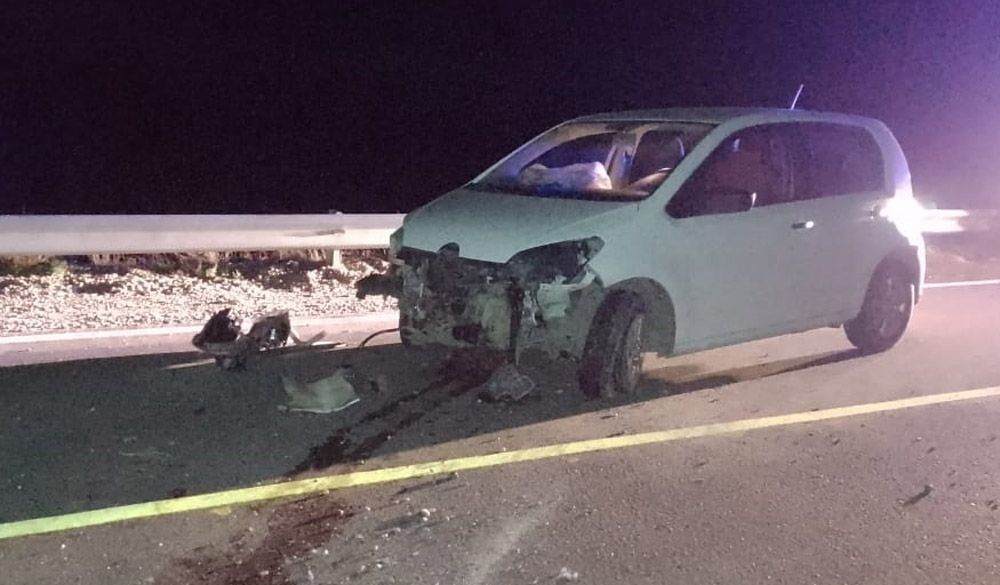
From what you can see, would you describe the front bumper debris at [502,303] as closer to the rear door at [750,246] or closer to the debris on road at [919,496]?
the rear door at [750,246]

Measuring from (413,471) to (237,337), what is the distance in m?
2.21

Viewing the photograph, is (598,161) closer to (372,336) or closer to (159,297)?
(372,336)

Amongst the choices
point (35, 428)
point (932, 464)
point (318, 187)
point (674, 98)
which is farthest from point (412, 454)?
point (674, 98)

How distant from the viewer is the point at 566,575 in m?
4.18

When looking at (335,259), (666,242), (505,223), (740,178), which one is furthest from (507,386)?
(335,259)

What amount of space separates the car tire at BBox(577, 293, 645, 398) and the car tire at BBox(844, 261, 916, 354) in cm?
234

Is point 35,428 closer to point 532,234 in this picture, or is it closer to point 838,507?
point 532,234

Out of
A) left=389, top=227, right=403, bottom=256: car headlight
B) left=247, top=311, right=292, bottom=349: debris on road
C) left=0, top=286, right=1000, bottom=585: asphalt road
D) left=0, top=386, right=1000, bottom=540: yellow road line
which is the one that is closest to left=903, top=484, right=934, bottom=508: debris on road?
left=0, top=286, right=1000, bottom=585: asphalt road

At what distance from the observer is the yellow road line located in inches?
176

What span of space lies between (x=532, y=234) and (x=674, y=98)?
30.5 metres

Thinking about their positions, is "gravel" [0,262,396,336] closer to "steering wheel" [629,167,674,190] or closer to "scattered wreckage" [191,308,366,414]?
"scattered wreckage" [191,308,366,414]

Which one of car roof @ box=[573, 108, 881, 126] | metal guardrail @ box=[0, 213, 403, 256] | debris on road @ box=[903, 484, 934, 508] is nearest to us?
debris on road @ box=[903, 484, 934, 508]

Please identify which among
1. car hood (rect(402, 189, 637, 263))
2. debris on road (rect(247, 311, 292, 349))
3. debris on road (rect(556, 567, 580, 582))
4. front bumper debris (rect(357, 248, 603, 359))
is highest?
car hood (rect(402, 189, 637, 263))

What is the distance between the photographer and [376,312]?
8578mm
